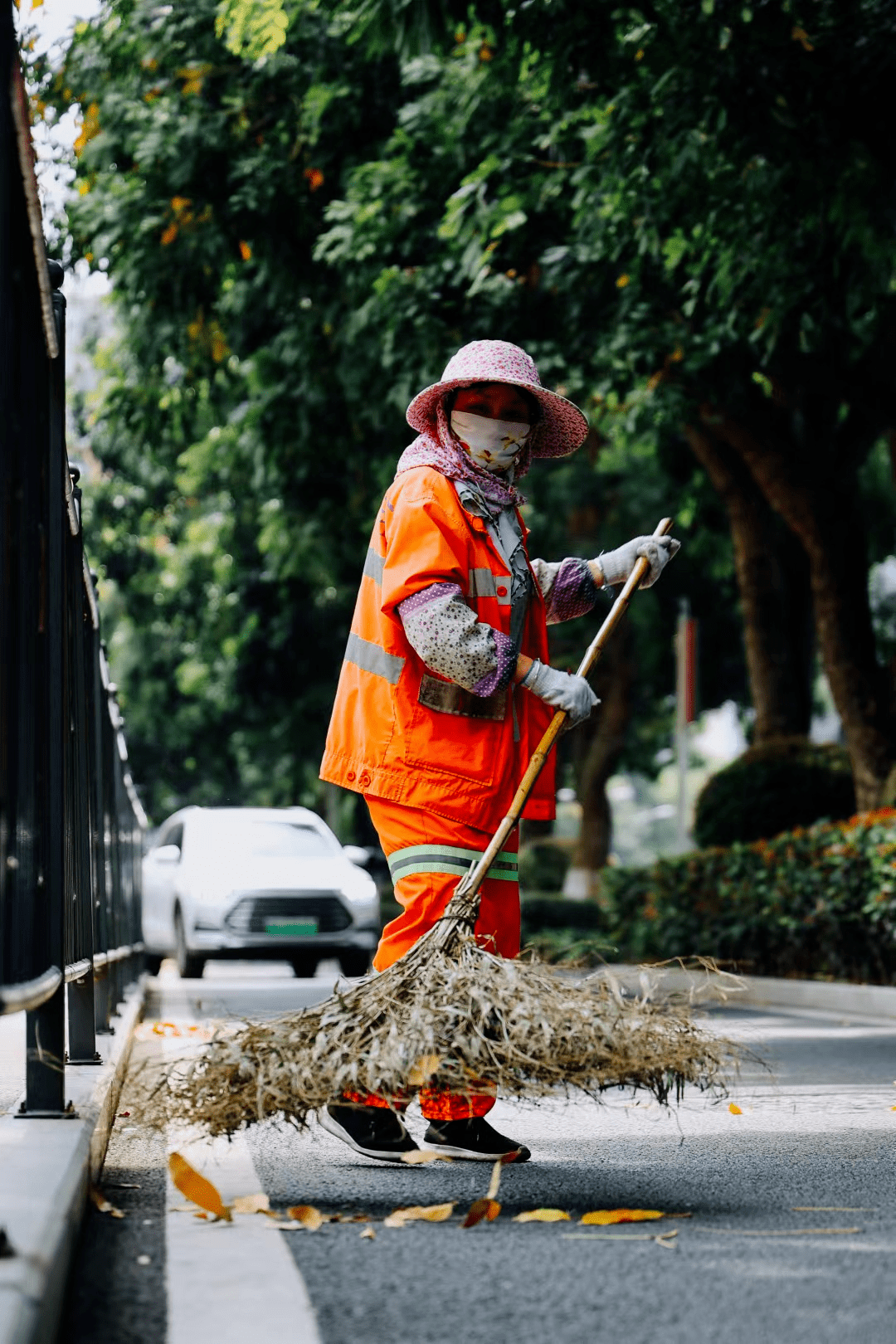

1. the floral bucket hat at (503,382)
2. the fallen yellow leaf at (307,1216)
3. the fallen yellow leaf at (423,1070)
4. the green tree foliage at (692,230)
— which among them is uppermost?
the green tree foliage at (692,230)

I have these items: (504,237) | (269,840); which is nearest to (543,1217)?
(504,237)

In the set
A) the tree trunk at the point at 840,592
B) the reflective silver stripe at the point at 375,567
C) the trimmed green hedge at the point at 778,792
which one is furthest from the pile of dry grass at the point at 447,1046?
the trimmed green hedge at the point at 778,792

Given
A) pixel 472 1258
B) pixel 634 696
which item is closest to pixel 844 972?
pixel 472 1258

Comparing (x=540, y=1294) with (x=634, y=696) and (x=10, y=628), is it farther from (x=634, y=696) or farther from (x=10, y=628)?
(x=634, y=696)

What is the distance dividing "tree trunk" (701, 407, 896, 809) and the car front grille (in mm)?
4756

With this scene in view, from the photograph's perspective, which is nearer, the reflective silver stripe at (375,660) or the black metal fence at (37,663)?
the black metal fence at (37,663)

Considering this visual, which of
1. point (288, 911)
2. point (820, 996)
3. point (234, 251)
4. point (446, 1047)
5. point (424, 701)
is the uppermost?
point (234, 251)

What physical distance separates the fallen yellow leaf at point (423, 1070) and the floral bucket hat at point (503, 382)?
1.67 m

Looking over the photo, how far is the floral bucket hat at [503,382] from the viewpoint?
5043 millimetres

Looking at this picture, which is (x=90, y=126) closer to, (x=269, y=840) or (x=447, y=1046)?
(x=269, y=840)

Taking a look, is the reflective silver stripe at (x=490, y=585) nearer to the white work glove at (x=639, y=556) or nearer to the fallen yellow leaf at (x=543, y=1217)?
the white work glove at (x=639, y=556)

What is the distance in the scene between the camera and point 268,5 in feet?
31.9

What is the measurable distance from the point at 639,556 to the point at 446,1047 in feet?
5.47

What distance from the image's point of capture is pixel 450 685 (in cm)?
491
